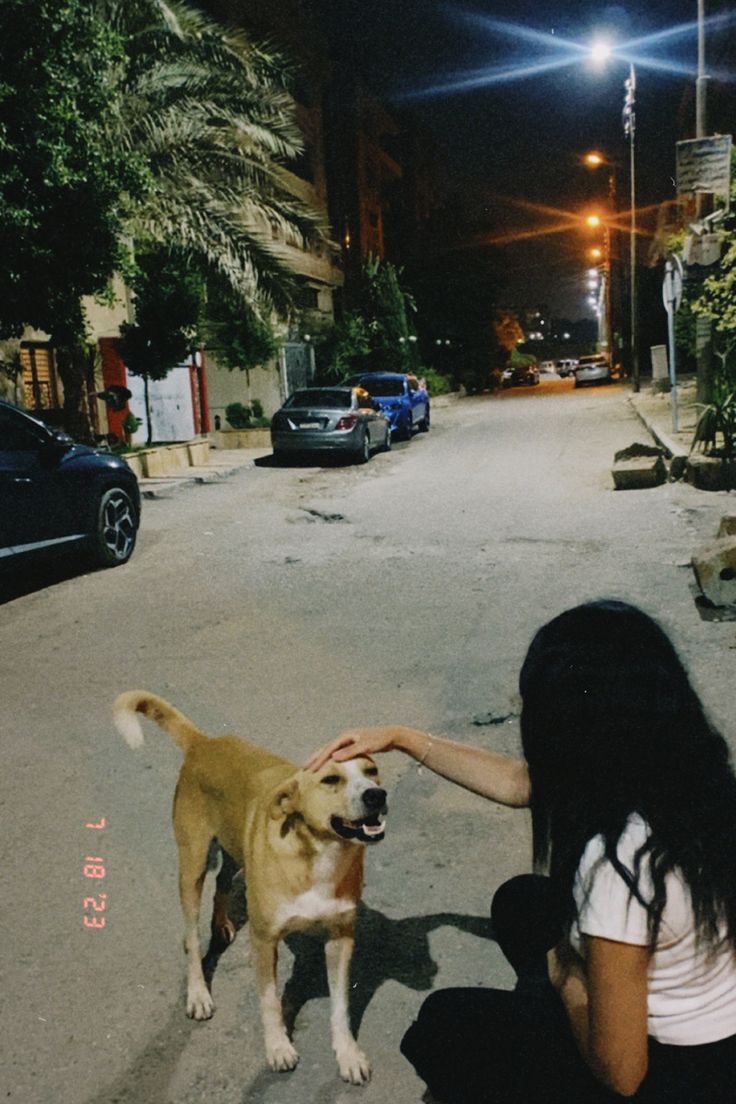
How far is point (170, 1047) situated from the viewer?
8.96 feet

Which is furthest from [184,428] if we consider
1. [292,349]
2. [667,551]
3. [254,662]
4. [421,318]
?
[421,318]

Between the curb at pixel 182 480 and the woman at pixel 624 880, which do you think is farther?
the curb at pixel 182 480

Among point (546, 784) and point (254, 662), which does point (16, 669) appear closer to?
point (254, 662)

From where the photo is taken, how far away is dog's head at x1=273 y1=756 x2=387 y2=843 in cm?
236

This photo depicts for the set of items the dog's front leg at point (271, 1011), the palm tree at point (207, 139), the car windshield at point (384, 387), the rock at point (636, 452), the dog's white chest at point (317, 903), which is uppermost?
the palm tree at point (207, 139)

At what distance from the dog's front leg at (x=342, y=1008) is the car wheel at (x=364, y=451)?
54.3 feet

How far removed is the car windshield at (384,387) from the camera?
2388cm

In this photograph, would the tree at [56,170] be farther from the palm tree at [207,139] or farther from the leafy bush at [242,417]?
the leafy bush at [242,417]

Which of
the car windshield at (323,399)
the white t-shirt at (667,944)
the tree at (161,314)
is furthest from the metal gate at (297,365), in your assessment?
the white t-shirt at (667,944)

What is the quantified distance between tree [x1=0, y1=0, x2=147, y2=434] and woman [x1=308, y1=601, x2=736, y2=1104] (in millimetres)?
10893

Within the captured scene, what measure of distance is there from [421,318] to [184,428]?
91.8 ft

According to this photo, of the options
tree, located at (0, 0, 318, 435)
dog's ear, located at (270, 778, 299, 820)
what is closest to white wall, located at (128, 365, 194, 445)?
tree, located at (0, 0, 318, 435)

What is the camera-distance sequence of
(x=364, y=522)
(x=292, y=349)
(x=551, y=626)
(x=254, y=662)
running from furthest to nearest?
(x=292, y=349) < (x=364, y=522) < (x=254, y=662) < (x=551, y=626)

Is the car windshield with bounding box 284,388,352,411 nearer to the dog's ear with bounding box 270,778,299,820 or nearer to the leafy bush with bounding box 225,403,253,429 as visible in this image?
the leafy bush with bounding box 225,403,253,429
